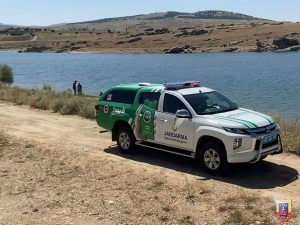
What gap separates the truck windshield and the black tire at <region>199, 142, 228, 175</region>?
856mm

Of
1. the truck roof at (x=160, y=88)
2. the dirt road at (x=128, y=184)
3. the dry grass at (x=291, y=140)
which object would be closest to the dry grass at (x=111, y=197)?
the dirt road at (x=128, y=184)

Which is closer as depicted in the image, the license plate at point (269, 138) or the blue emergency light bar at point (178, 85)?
the license plate at point (269, 138)

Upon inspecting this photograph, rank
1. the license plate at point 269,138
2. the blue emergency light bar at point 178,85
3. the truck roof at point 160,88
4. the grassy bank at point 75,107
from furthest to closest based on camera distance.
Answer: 1. the grassy bank at point 75,107
2. the blue emergency light bar at point 178,85
3. the truck roof at point 160,88
4. the license plate at point 269,138

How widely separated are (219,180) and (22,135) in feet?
25.4

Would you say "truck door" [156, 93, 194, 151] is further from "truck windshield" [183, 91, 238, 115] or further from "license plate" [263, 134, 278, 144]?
"license plate" [263, 134, 278, 144]

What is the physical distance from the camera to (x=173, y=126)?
11.1 m

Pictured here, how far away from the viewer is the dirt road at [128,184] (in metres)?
8.30

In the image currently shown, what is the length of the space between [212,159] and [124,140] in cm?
303

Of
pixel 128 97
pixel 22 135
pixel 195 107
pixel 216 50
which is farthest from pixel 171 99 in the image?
pixel 216 50

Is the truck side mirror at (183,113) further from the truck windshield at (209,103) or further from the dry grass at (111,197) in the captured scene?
the dry grass at (111,197)

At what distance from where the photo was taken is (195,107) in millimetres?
10883

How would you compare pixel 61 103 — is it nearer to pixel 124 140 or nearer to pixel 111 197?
pixel 124 140

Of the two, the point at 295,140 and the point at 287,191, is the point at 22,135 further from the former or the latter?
the point at 287,191

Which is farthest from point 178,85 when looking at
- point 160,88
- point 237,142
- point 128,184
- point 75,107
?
point 75,107
